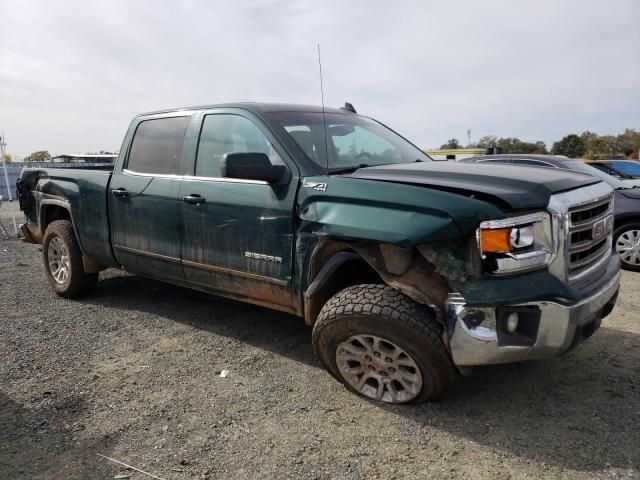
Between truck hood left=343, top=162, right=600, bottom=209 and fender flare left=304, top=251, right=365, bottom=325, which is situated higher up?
truck hood left=343, top=162, right=600, bottom=209

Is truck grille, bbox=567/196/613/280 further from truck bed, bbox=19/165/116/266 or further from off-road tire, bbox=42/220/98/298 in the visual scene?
off-road tire, bbox=42/220/98/298

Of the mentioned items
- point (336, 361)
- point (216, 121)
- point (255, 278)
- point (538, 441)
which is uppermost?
point (216, 121)

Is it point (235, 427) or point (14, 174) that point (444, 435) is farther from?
point (14, 174)

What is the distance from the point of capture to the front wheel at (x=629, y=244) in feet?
21.4

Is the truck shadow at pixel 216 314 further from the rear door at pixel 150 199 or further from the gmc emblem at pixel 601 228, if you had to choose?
the gmc emblem at pixel 601 228

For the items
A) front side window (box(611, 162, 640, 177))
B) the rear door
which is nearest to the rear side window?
the rear door

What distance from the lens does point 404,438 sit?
2.66 meters

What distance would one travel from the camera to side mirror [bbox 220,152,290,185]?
3.09 m

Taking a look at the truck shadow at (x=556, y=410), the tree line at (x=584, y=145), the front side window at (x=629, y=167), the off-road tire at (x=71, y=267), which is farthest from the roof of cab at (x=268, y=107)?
the tree line at (x=584, y=145)

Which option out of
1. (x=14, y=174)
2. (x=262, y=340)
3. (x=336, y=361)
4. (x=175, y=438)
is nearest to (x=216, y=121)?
(x=262, y=340)

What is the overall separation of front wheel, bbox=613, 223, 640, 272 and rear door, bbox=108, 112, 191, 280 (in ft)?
18.7

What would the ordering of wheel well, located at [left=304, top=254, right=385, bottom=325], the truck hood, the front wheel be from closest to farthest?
1. the truck hood
2. wheel well, located at [left=304, top=254, right=385, bottom=325]
3. the front wheel

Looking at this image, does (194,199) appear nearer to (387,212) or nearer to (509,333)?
(387,212)

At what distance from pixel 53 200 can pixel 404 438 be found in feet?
14.2
